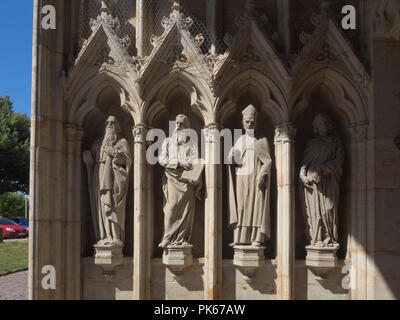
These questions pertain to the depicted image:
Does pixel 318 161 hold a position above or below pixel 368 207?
above

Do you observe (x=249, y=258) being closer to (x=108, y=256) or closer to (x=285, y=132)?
(x=285, y=132)

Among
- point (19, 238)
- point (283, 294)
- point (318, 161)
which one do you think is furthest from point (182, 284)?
point (19, 238)

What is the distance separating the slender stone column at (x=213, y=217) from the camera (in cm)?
695

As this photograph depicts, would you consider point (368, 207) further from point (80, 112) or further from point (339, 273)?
point (80, 112)

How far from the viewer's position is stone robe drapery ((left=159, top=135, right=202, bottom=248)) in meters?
7.04

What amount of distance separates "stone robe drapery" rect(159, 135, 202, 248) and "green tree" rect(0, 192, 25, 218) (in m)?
49.5

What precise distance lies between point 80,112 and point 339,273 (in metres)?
5.00

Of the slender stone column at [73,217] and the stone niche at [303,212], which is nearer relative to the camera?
the stone niche at [303,212]

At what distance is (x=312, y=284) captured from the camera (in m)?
7.05

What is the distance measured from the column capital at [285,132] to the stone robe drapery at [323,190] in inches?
16.0

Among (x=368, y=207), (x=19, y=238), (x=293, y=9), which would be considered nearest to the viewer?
(x=368, y=207)

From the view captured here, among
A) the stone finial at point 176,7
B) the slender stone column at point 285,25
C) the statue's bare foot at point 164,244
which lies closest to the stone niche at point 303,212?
the slender stone column at point 285,25

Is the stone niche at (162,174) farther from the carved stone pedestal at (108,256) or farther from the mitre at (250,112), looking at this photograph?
the mitre at (250,112)

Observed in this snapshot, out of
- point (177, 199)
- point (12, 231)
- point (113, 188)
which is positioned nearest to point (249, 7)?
point (177, 199)
